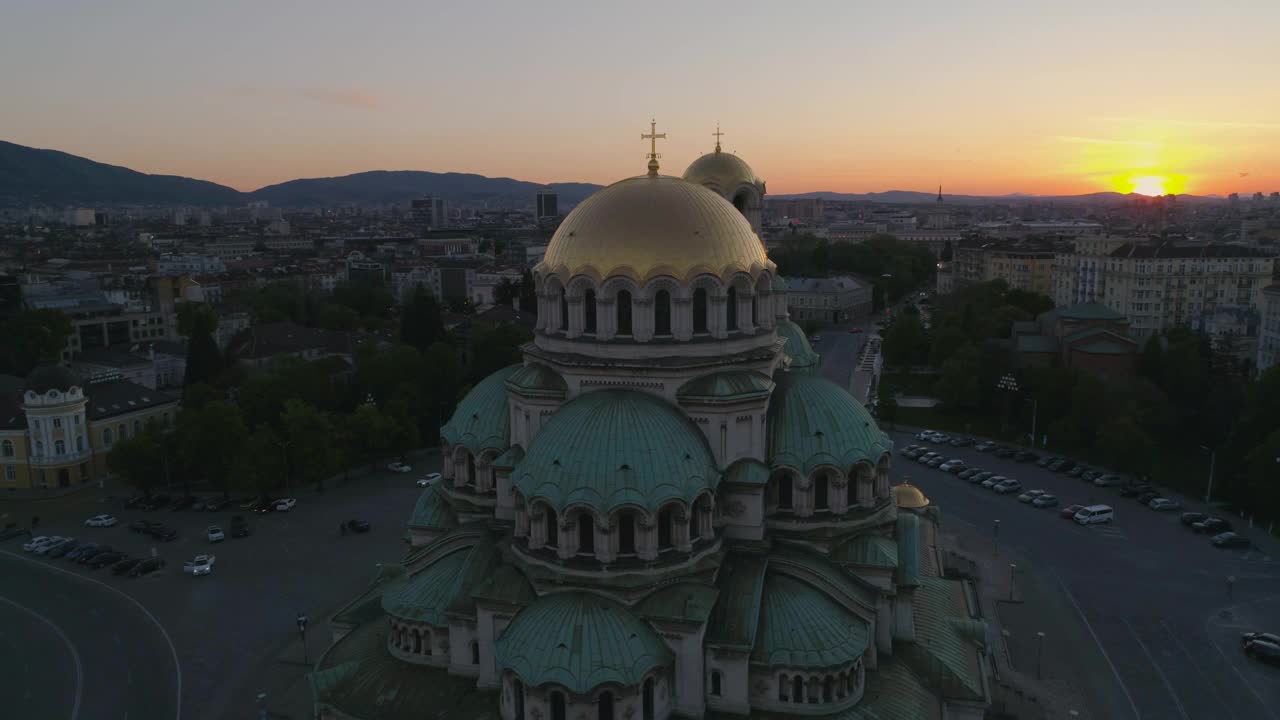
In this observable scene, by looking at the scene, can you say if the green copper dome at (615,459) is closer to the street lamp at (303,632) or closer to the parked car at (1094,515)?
the street lamp at (303,632)

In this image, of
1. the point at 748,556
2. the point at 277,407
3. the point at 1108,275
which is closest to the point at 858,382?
the point at 1108,275

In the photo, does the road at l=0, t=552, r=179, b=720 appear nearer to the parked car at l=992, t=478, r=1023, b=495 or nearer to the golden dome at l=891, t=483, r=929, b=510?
the golden dome at l=891, t=483, r=929, b=510

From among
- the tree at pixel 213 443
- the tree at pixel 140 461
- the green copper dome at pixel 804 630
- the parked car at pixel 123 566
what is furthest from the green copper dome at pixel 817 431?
the tree at pixel 140 461

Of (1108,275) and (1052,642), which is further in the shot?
(1108,275)

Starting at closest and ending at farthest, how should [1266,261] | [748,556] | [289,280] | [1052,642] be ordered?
[748,556] < [1052,642] < [1266,261] < [289,280]

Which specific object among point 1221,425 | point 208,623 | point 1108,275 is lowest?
point 208,623

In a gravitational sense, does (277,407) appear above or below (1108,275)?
below

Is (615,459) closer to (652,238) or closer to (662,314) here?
(662,314)

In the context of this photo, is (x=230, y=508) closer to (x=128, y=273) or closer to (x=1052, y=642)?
(x=1052, y=642)
